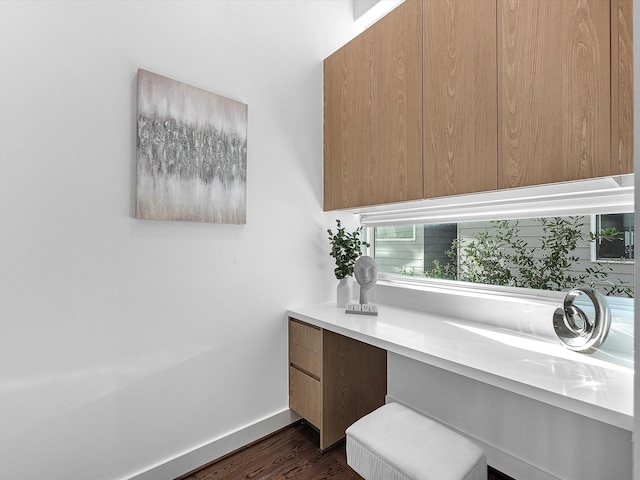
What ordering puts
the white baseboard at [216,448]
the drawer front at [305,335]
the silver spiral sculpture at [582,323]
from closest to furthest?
the silver spiral sculpture at [582,323] < the white baseboard at [216,448] < the drawer front at [305,335]

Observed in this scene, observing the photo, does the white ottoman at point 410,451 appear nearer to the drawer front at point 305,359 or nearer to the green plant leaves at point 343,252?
the drawer front at point 305,359

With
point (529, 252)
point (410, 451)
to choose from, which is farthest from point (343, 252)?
point (410, 451)

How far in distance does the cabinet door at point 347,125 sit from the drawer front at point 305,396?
1.11m

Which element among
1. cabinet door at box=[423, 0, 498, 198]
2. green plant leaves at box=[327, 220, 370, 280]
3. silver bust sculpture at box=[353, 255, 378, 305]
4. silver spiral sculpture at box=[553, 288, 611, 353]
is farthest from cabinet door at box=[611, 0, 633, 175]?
green plant leaves at box=[327, 220, 370, 280]

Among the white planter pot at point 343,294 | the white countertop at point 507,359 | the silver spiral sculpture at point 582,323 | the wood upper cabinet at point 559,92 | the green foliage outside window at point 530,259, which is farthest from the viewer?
the white planter pot at point 343,294

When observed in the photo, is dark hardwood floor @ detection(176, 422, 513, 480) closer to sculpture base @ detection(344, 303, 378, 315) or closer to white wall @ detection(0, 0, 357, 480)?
white wall @ detection(0, 0, 357, 480)

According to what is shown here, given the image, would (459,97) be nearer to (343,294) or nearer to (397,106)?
(397,106)

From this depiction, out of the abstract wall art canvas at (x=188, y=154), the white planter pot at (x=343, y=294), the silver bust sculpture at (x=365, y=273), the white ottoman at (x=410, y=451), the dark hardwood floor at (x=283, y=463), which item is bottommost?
the dark hardwood floor at (x=283, y=463)

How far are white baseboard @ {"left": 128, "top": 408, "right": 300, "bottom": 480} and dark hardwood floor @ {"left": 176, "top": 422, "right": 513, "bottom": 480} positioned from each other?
3cm

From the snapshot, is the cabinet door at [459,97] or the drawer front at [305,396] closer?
the cabinet door at [459,97]

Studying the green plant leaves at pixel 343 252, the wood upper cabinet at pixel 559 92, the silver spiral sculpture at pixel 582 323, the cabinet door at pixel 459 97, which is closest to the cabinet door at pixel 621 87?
the wood upper cabinet at pixel 559 92

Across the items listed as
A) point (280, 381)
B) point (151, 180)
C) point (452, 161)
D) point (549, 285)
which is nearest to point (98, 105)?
point (151, 180)

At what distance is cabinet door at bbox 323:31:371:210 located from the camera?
2.04 metres

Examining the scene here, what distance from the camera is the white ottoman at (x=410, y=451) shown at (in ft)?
3.48
